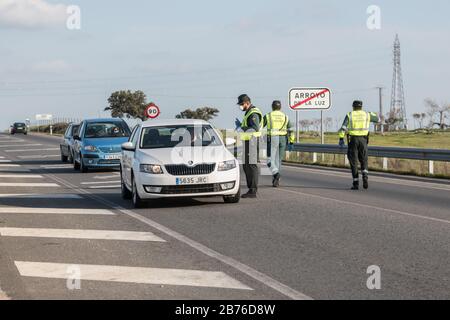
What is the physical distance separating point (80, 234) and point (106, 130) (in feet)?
50.1

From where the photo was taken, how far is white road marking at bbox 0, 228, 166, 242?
426 inches

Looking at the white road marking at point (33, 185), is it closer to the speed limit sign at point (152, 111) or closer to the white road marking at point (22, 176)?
the white road marking at point (22, 176)

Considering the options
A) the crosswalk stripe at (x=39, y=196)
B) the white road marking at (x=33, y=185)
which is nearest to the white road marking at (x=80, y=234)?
the crosswalk stripe at (x=39, y=196)

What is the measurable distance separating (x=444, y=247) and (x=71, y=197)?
933 centimetres

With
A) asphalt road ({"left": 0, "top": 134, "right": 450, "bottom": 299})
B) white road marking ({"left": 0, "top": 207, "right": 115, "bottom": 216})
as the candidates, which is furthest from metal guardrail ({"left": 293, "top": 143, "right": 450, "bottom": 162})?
white road marking ({"left": 0, "top": 207, "right": 115, "bottom": 216})

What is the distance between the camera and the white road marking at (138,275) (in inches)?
305

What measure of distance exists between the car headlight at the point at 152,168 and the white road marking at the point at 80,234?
2.65 metres

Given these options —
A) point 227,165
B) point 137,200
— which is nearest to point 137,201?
point 137,200

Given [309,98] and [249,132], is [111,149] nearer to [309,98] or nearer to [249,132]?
[249,132]

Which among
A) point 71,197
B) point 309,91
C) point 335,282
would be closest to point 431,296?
point 335,282

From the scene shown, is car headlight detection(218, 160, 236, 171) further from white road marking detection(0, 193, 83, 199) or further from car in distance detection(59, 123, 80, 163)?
car in distance detection(59, 123, 80, 163)

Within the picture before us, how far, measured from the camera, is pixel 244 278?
26.0 feet

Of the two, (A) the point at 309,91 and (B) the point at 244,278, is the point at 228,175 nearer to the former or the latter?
(B) the point at 244,278

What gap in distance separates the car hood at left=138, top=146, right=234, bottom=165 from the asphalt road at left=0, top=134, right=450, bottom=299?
0.83 m
